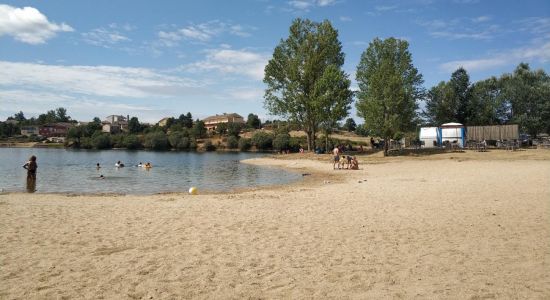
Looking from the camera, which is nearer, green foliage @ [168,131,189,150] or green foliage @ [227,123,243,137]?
green foliage @ [168,131,189,150]

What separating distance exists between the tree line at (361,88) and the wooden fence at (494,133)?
9.36 metres

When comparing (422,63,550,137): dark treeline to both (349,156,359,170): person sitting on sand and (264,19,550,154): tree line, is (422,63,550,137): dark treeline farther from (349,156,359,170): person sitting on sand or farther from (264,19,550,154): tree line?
(349,156,359,170): person sitting on sand

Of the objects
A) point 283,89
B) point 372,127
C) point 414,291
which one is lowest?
point 414,291

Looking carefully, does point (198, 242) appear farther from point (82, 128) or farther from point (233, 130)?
point (82, 128)

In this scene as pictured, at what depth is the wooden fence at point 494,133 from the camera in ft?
176

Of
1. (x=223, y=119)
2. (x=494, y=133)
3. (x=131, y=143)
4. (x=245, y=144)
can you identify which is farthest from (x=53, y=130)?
(x=494, y=133)

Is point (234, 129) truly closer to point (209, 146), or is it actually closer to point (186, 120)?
point (209, 146)

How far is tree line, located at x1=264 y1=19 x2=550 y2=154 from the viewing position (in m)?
45.1

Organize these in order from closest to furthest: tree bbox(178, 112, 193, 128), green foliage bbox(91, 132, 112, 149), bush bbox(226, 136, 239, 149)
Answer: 1. bush bbox(226, 136, 239, 149)
2. green foliage bbox(91, 132, 112, 149)
3. tree bbox(178, 112, 193, 128)

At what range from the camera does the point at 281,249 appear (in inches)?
341

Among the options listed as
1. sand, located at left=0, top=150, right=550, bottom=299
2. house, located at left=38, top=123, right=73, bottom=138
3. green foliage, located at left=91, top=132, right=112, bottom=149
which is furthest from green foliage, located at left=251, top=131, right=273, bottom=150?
house, located at left=38, top=123, right=73, bottom=138

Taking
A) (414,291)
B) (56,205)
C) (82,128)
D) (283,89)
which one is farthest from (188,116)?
(414,291)

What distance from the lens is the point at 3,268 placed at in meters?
7.23

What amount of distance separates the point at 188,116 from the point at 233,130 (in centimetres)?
4901
